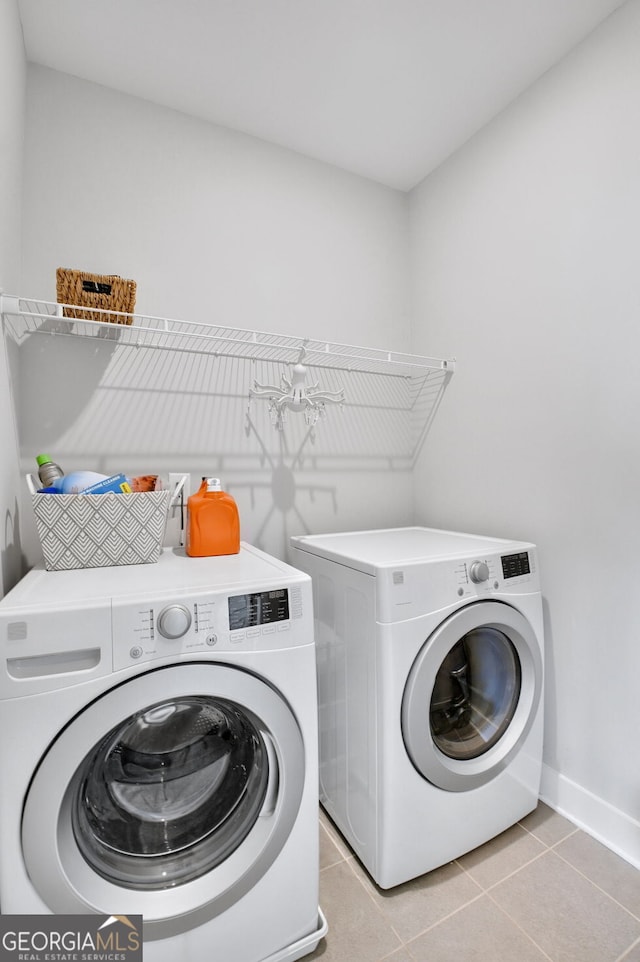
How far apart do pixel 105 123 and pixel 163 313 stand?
702mm

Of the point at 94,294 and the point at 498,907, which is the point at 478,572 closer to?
the point at 498,907

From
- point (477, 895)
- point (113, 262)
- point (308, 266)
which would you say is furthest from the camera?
point (308, 266)

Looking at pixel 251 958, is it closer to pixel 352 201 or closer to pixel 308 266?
pixel 308 266

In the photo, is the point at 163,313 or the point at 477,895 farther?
the point at 163,313

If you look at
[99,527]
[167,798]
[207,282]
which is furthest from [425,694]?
[207,282]

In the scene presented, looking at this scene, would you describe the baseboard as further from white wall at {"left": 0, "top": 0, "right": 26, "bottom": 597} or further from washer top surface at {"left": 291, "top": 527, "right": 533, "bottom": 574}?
white wall at {"left": 0, "top": 0, "right": 26, "bottom": 597}

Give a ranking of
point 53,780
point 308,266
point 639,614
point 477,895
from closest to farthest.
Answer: point 53,780
point 477,895
point 639,614
point 308,266

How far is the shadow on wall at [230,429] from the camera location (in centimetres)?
162

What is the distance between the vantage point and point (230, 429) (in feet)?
6.24

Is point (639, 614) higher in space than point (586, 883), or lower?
higher

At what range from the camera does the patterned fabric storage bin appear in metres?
1.22

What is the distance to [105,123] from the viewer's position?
170 cm

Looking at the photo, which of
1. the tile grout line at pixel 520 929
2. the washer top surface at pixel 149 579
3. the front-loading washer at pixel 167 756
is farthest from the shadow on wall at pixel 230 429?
the tile grout line at pixel 520 929

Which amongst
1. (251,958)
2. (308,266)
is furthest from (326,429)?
(251,958)
